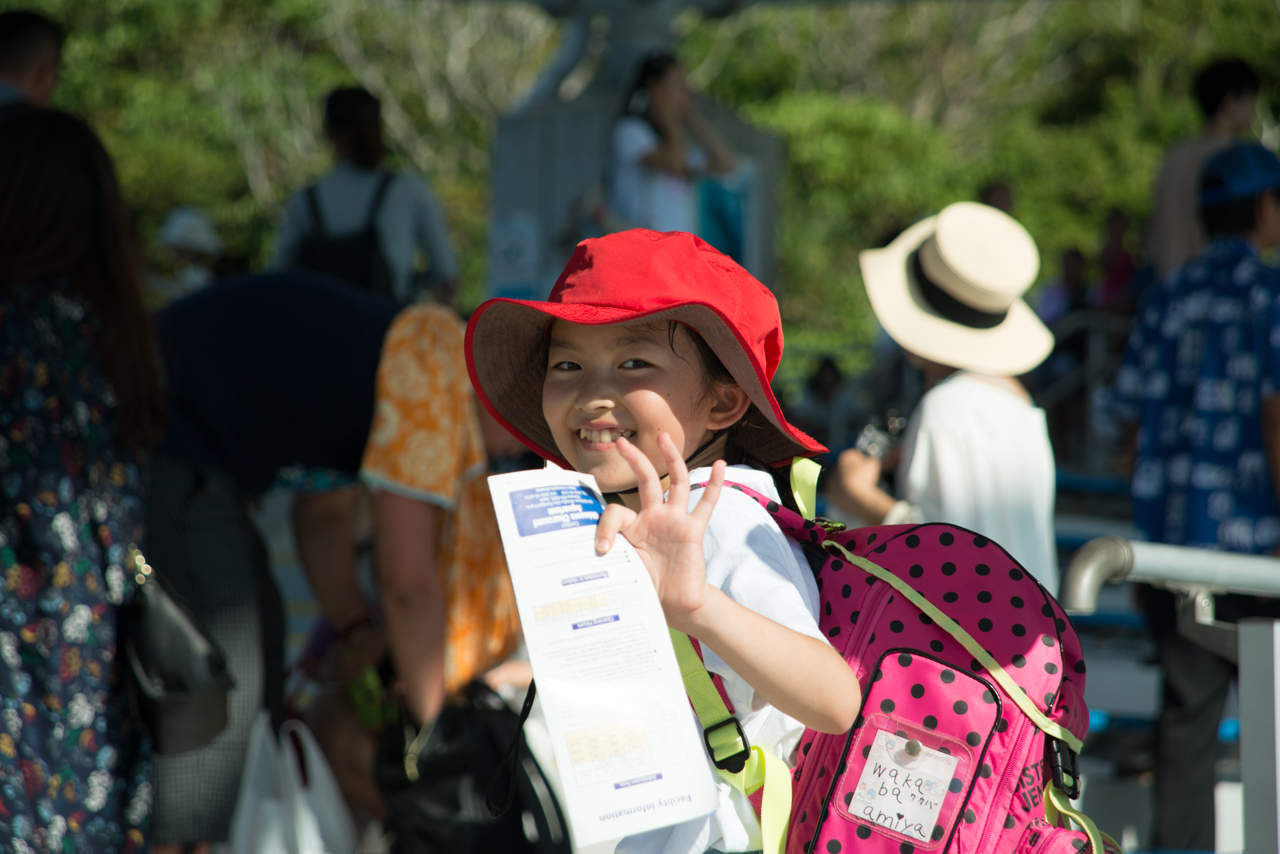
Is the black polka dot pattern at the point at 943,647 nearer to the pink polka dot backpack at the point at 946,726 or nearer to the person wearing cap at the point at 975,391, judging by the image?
the pink polka dot backpack at the point at 946,726

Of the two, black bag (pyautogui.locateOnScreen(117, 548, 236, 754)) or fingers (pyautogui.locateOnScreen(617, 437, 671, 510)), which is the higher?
fingers (pyautogui.locateOnScreen(617, 437, 671, 510))

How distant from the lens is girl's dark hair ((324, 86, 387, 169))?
4.18 meters

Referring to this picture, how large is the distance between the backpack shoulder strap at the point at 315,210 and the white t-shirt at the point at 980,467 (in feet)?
8.67

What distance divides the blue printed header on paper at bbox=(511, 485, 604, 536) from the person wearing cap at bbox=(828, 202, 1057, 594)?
164 cm

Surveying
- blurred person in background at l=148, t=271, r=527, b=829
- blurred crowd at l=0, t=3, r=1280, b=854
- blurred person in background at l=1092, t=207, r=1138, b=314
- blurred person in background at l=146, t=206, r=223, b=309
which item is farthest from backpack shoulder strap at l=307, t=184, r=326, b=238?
blurred person in background at l=1092, t=207, r=1138, b=314

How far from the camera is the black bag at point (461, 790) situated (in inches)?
105

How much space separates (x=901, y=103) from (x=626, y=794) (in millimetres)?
25076

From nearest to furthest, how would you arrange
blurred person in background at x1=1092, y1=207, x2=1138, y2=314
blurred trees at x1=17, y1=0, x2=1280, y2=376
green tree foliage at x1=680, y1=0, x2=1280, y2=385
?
blurred person in background at x1=1092, y1=207, x2=1138, y2=314, green tree foliage at x1=680, y1=0, x2=1280, y2=385, blurred trees at x1=17, y1=0, x2=1280, y2=376

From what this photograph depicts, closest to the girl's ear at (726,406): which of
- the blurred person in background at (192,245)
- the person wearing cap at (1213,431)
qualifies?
the person wearing cap at (1213,431)

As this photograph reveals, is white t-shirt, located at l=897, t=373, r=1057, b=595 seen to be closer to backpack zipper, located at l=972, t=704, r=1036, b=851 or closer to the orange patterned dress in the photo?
the orange patterned dress

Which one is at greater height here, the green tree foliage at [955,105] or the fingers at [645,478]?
the fingers at [645,478]

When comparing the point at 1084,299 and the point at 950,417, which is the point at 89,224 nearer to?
the point at 950,417

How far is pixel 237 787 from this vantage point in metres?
2.55

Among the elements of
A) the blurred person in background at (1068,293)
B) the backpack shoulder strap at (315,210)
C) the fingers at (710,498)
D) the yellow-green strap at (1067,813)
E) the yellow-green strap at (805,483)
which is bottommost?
the blurred person in background at (1068,293)
